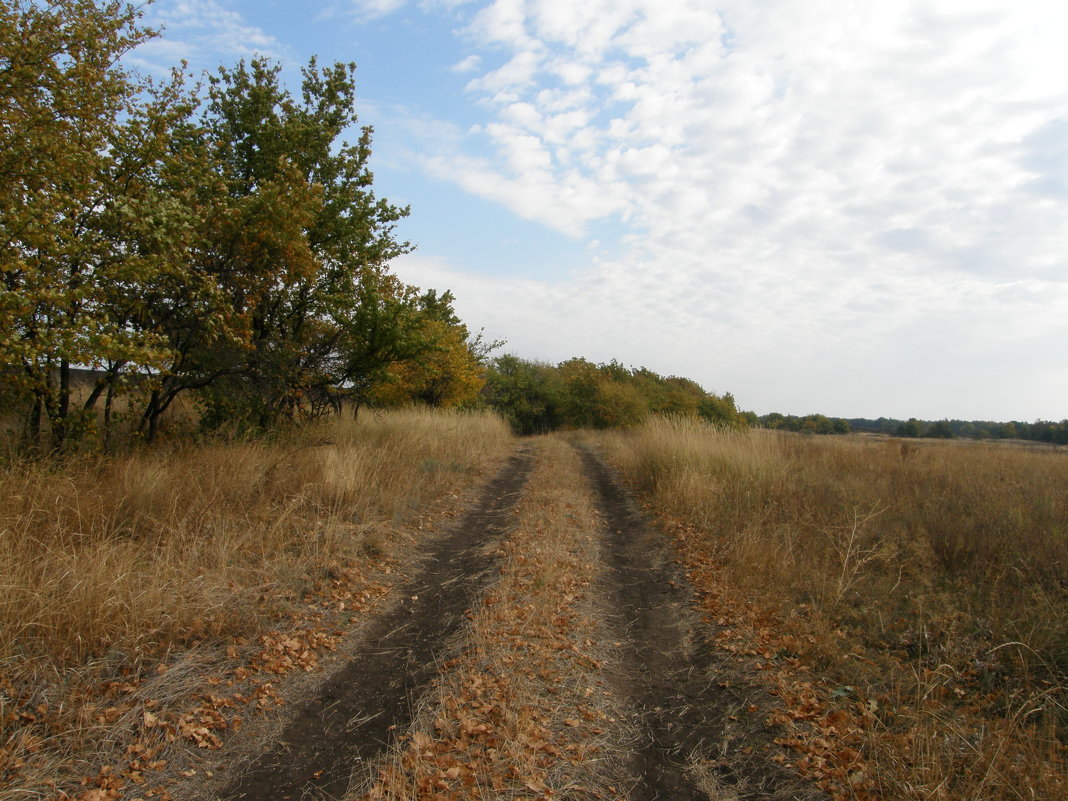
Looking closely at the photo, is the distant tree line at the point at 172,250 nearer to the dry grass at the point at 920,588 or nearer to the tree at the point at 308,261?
the tree at the point at 308,261

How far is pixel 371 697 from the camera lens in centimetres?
427

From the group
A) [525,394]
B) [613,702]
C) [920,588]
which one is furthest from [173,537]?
[525,394]

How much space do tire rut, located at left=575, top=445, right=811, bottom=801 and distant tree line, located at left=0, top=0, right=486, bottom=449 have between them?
20.0 feet

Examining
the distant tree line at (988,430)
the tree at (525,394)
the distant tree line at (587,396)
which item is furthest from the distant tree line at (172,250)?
the distant tree line at (988,430)

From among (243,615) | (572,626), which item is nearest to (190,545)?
(243,615)

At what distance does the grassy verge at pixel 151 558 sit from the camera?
3.68m

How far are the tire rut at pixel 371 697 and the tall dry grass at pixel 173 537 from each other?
1.01 metres

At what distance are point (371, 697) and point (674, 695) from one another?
232cm

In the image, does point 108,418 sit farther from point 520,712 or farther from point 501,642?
point 520,712

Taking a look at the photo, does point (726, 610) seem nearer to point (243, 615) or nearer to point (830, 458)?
point (243, 615)

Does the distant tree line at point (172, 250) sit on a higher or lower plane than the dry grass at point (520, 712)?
higher

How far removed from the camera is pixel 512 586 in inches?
245

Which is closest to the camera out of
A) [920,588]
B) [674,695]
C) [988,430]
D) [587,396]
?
[674,695]

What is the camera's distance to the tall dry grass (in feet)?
13.8
